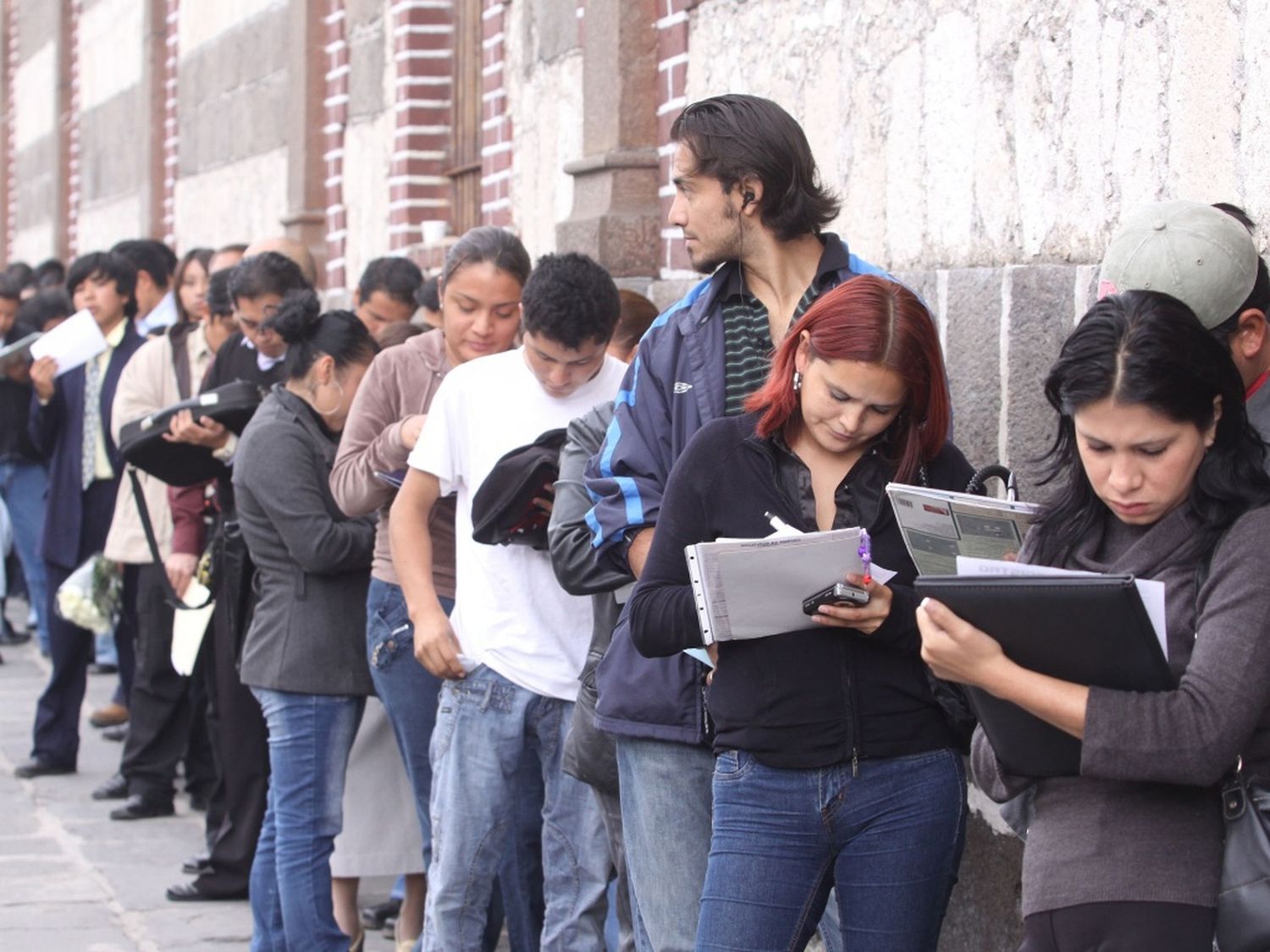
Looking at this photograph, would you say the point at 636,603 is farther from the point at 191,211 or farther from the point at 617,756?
the point at 191,211

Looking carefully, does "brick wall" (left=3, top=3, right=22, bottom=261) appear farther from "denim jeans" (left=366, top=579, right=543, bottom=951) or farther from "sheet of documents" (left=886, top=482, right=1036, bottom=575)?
"sheet of documents" (left=886, top=482, right=1036, bottom=575)

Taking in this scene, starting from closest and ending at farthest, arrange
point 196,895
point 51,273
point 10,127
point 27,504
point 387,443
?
point 387,443 < point 196,895 < point 27,504 < point 51,273 < point 10,127

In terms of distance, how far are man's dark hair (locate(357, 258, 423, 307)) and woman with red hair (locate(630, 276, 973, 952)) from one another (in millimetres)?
4512

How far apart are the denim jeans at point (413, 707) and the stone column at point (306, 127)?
21.2 ft

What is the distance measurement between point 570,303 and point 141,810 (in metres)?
4.12

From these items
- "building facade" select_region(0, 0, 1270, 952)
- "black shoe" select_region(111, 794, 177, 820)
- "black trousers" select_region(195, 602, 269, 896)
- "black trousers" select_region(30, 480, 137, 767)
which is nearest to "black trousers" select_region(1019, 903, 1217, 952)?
"building facade" select_region(0, 0, 1270, 952)

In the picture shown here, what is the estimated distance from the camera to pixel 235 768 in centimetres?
645

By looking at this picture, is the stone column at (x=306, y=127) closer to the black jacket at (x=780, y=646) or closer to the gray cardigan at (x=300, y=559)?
the gray cardigan at (x=300, y=559)

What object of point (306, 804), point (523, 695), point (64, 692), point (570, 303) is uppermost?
point (570, 303)

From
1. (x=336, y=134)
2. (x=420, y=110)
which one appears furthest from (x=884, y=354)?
(x=336, y=134)

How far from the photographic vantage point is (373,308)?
7945 mm

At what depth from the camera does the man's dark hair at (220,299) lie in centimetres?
762

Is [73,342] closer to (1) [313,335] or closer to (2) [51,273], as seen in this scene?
(1) [313,335]

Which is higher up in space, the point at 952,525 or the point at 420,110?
the point at 420,110
